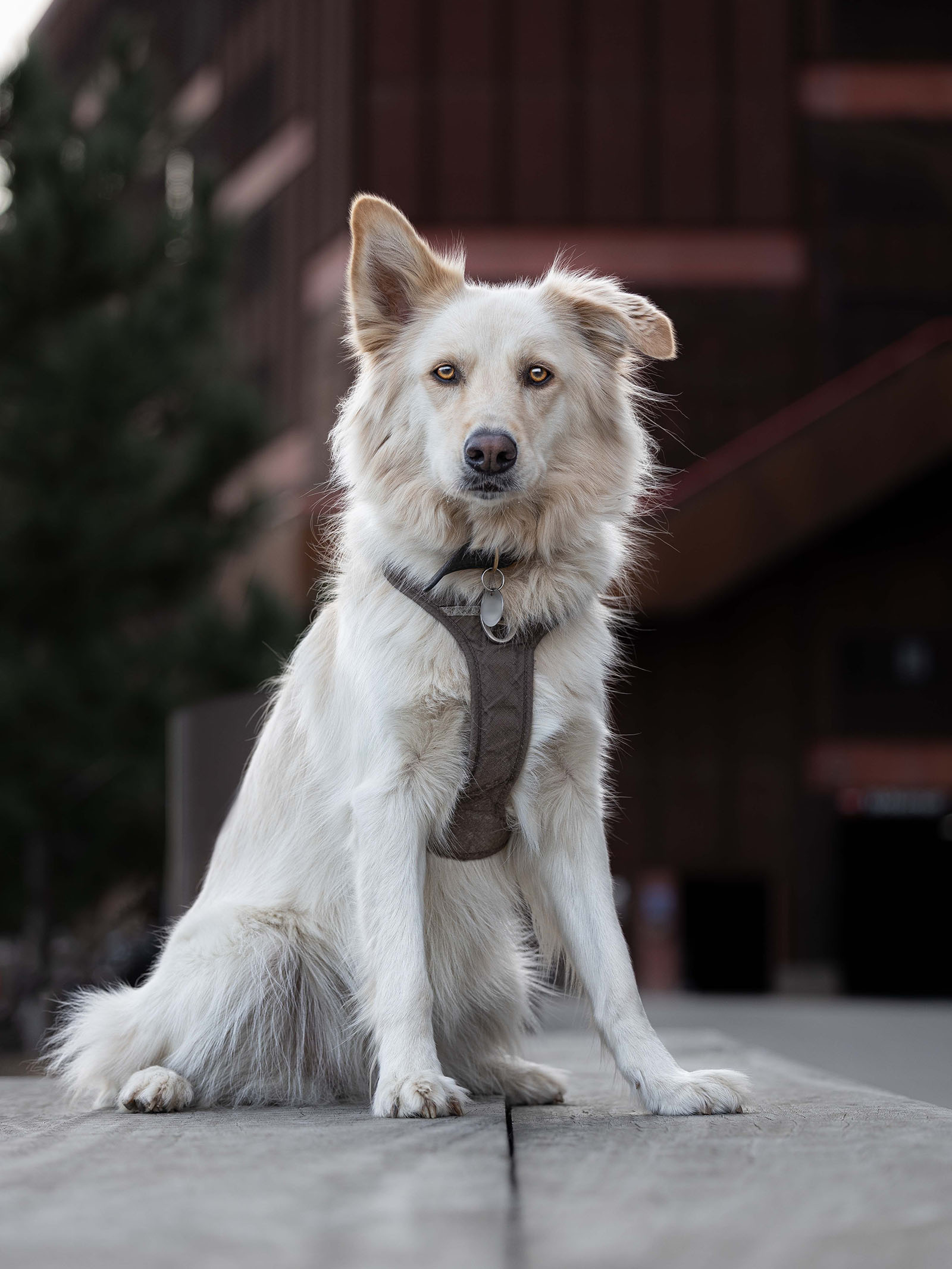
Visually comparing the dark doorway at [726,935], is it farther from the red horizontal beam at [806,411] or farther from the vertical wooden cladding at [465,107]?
the vertical wooden cladding at [465,107]

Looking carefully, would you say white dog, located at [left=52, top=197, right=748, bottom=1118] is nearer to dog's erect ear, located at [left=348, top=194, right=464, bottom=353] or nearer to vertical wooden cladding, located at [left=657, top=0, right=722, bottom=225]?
dog's erect ear, located at [left=348, top=194, right=464, bottom=353]

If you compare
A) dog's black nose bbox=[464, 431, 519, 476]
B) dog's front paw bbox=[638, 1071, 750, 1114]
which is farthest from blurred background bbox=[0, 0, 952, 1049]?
dog's front paw bbox=[638, 1071, 750, 1114]

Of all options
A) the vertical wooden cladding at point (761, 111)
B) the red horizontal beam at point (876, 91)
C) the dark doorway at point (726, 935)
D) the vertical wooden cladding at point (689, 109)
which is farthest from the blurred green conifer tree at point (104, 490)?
the red horizontal beam at point (876, 91)

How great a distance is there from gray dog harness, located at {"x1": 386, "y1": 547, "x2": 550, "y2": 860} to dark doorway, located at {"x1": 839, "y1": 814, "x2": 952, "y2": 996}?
1540 cm

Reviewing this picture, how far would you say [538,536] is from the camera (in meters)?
3.23

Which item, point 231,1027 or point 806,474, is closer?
point 231,1027

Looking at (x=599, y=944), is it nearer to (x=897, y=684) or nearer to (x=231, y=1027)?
(x=231, y=1027)

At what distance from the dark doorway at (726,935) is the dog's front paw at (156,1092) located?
14618 millimetres

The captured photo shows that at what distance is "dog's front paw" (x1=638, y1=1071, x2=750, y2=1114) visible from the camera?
284cm

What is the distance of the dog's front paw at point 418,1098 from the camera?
2.71 metres

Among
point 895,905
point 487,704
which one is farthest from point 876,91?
point 487,704

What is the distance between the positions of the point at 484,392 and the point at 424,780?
A: 2.84 feet

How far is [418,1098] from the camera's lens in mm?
2717

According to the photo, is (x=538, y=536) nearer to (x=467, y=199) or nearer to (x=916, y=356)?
(x=916, y=356)
